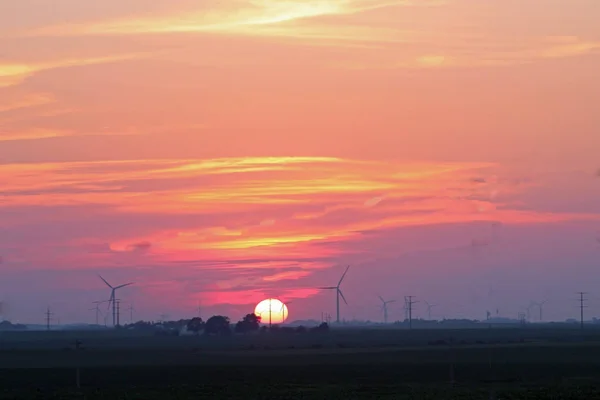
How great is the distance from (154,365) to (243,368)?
1421 centimetres

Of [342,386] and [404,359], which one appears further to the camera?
[404,359]

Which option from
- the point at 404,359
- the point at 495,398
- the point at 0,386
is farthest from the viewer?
the point at 404,359

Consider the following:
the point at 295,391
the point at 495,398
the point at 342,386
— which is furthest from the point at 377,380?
the point at 495,398

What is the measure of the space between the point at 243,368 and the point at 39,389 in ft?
98.3

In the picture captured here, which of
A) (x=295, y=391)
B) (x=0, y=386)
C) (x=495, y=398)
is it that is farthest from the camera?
(x=0, y=386)

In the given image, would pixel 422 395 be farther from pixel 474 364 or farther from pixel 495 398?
pixel 474 364

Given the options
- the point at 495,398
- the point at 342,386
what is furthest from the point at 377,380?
the point at 495,398

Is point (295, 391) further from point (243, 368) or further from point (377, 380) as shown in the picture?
point (243, 368)

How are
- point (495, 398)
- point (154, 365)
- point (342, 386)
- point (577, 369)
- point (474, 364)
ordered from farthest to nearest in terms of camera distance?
point (154, 365), point (474, 364), point (577, 369), point (342, 386), point (495, 398)

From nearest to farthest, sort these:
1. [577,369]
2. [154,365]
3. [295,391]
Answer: [295,391], [577,369], [154,365]

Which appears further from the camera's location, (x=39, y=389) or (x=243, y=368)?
(x=243, y=368)

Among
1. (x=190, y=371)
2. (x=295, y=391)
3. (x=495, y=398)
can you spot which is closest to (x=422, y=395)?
(x=495, y=398)

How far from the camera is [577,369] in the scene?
9394cm

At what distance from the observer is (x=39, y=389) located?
238ft
